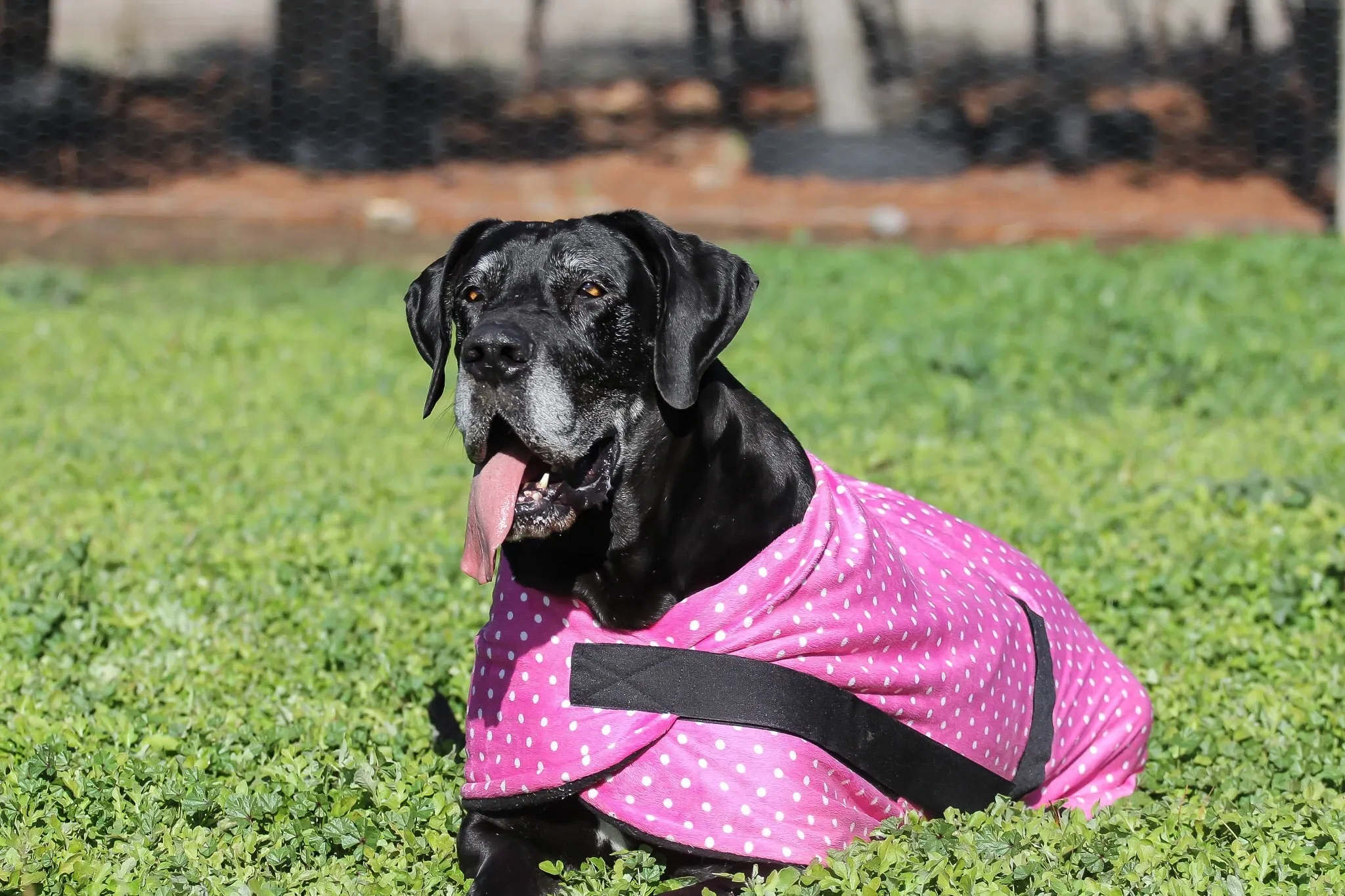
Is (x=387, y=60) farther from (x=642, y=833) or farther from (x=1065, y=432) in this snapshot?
(x=642, y=833)

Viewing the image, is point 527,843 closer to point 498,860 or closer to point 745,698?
point 498,860

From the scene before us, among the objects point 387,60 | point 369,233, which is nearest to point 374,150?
→ point 387,60

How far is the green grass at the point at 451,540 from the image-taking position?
3.42 meters

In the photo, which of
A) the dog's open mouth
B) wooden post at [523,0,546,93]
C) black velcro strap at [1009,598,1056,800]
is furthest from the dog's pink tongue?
wooden post at [523,0,546,93]

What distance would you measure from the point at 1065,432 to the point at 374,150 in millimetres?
9553

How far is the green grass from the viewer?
3.42 m

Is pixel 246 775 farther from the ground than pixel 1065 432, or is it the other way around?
pixel 246 775

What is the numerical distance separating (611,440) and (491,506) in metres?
0.29

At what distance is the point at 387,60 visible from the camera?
15289 millimetres

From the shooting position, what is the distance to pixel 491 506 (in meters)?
Result: 3.24

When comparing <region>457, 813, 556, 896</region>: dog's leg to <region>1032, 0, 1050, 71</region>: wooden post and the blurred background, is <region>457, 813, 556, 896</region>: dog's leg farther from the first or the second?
<region>1032, 0, 1050, 71</region>: wooden post

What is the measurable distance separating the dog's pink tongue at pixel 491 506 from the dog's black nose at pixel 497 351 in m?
0.20

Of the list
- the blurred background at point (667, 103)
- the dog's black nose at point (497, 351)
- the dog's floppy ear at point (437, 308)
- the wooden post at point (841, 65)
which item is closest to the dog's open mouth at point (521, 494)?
the dog's black nose at point (497, 351)

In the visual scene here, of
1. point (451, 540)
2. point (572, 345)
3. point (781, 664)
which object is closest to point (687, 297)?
point (572, 345)
